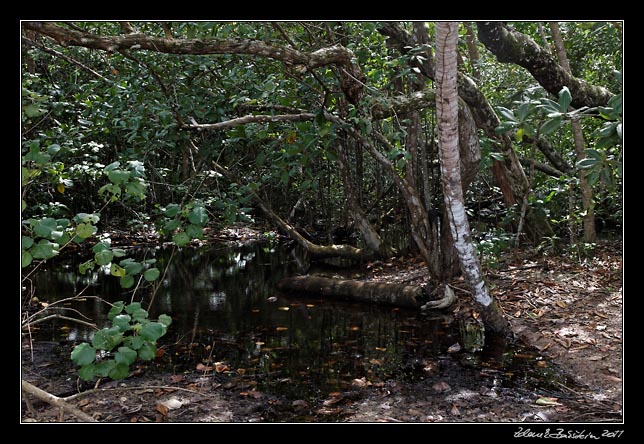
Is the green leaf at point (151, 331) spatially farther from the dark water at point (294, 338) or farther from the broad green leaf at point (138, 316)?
the dark water at point (294, 338)

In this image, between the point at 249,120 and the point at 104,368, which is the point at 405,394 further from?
the point at 249,120

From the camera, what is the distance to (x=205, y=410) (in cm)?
411

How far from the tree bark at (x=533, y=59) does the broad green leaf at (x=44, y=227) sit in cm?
581

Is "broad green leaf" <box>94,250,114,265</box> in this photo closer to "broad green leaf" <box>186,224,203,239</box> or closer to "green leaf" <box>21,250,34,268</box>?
"green leaf" <box>21,250,34,268</box>

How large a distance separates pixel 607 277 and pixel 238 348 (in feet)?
13.9

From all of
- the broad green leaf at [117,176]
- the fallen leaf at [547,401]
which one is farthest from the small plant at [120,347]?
the fallen leaf at [547,401]

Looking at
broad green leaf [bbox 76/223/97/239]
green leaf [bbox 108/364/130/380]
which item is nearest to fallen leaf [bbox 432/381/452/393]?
green leaf [bbox 108/364/130/380]

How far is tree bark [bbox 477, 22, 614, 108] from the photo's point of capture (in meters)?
7.23

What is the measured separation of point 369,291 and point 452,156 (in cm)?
298

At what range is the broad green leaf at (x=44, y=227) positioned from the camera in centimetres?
305

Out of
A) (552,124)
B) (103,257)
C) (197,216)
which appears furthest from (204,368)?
(552,124)

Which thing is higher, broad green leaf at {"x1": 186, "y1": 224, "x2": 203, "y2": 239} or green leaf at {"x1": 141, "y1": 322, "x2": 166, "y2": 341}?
broad green leaf at {"x1": 186, "y1": 224, "x2": 203, "y2": 239}

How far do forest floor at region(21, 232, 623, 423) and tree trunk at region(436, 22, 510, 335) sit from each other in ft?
2.38

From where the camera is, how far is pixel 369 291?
24.3ft
